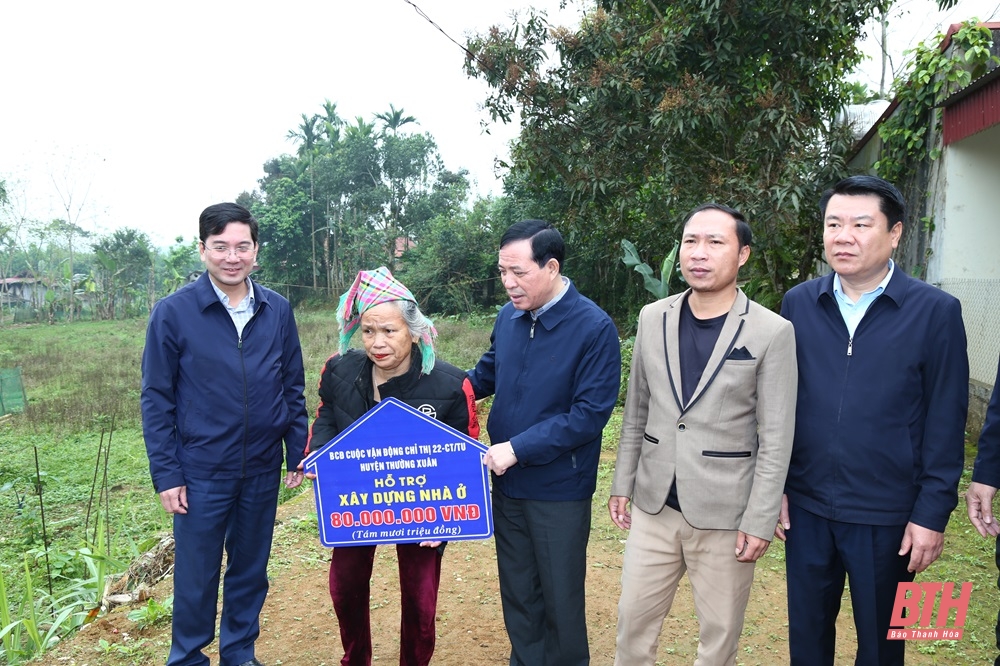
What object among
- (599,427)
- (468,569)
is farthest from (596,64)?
(599,427)

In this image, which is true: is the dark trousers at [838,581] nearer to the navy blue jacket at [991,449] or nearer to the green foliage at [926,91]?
the navy blue jacket at [991,449]

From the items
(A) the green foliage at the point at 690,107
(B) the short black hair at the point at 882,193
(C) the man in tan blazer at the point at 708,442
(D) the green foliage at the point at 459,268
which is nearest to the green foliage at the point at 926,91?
(A) the green foliage at the point at 690,107

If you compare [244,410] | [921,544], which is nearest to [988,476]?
[921,544]

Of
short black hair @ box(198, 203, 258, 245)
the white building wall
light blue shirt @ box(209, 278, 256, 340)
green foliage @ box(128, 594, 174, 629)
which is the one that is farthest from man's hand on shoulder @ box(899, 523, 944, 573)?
the white building wall

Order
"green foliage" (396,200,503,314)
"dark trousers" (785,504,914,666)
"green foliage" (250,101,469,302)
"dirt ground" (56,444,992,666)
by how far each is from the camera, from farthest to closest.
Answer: "green foliage" (250,101,469,302) → "green foliage" (396,200,503,314) → "dirt ground" (56,444,992,666) → "dark trousers" (785,504,914,666)

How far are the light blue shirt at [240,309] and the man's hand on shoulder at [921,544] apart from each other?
7.92 ft

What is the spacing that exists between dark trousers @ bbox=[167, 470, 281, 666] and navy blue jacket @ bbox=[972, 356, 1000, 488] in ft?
8.28

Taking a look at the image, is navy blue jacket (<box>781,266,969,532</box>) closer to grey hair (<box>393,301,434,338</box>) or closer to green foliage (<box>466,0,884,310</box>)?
grey hair (<box>393,301,434,338</box>)

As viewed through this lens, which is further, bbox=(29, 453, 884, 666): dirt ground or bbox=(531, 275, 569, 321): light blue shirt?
bbox=(29, 453, 884, 666): dirt ground

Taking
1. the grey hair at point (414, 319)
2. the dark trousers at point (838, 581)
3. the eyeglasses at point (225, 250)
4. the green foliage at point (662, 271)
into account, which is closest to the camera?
the dark trousers at point (838, 581)

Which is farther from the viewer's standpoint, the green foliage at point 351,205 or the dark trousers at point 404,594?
the green foliage at point 351,205

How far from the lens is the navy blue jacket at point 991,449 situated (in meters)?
2.18

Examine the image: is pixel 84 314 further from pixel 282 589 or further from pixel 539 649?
pixel 539 649

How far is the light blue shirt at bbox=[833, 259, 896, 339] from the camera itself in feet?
7.39
